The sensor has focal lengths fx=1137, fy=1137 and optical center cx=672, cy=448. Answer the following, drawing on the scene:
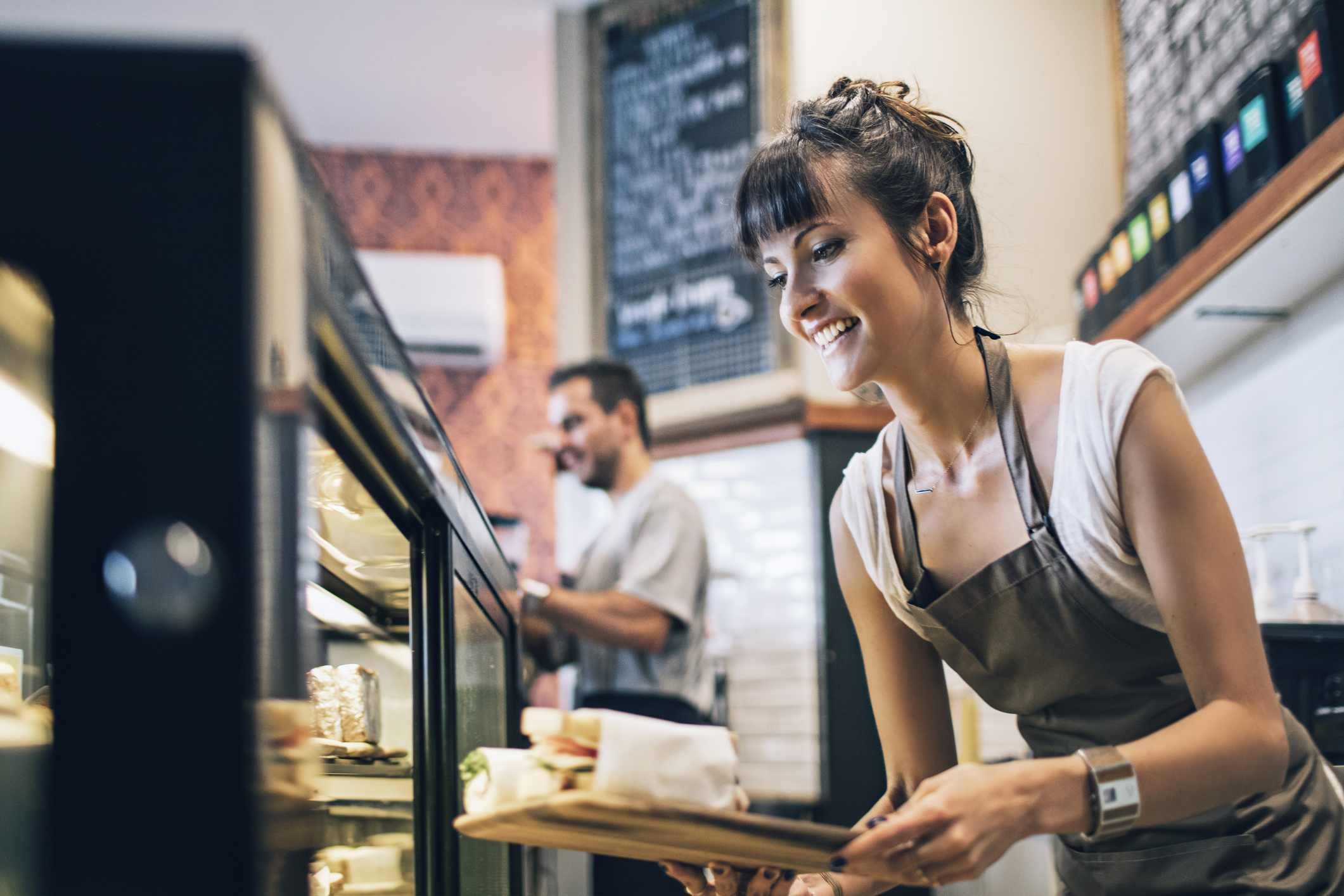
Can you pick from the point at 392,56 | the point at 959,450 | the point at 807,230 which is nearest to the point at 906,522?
the point at 959,450

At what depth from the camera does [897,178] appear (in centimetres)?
120

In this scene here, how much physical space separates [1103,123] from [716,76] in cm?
125

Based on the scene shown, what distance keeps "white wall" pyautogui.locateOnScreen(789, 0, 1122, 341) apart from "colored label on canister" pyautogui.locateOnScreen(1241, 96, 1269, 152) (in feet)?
4.36

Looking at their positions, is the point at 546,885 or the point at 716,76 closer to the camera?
the point at 546,885

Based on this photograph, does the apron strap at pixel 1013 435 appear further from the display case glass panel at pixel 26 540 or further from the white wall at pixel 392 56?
the white wall at pixel 392 56

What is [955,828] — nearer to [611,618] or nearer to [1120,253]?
[611,618]

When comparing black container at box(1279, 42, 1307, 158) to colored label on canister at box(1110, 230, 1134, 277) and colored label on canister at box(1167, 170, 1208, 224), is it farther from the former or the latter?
colored label on canister at box(1110, 230, 1134, 277)

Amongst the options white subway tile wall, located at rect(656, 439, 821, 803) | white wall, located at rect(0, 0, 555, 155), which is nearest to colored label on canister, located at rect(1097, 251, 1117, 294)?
white subway tile wall, located at rect(656, 439, 821, 803)

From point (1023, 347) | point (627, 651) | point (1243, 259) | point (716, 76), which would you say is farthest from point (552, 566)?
point (1023, 347)

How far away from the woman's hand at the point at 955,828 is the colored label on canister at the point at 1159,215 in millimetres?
1949

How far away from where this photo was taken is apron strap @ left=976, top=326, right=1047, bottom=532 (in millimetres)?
1101

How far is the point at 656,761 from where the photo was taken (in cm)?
73

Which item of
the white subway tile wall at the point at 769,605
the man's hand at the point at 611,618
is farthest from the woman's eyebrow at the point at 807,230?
the white subway tile wall at the point at 769,605

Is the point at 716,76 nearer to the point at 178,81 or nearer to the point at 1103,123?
the point at 1103,123
